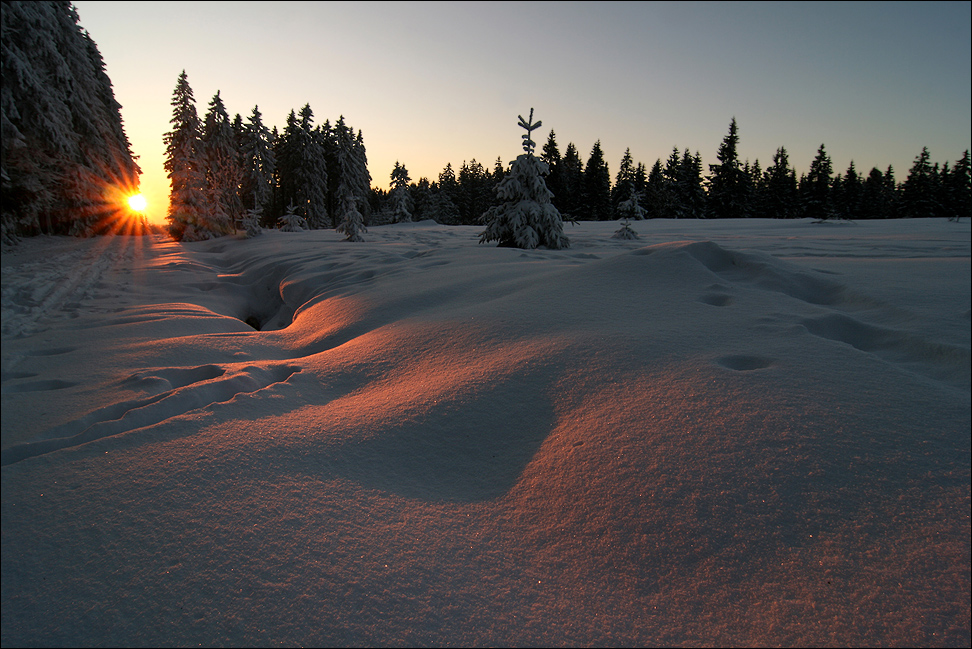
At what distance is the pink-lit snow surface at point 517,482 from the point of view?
1.19m

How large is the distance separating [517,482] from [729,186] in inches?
1574

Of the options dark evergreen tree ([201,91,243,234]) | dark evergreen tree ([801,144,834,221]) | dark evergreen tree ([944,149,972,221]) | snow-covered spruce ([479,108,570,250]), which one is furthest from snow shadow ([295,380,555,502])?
dark evergreen tree ([801,144,834,221])

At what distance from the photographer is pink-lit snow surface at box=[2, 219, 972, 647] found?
3.91ft

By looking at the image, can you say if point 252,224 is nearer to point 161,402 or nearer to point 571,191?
point 161,402

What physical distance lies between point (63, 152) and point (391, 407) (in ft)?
5.70

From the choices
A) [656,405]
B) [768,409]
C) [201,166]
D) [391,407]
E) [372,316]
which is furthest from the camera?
[201,166]

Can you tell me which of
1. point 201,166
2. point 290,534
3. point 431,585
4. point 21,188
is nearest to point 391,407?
point 290,534

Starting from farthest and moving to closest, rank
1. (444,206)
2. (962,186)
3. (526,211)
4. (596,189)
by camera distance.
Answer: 1. (444,206)
2. (596,189)
3. (526,211)
4. (962,186)

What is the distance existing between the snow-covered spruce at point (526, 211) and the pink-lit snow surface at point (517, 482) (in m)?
7.10

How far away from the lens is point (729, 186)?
3506 centimetres

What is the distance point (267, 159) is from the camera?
119 feet

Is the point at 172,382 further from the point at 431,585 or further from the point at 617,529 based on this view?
the point at 617,529

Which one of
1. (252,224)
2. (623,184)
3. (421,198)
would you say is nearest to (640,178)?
(623,184)

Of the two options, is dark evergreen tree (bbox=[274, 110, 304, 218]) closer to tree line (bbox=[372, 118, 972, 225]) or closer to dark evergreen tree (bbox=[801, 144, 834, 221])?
tree line (bbox=[372, 118, 972, 225])
